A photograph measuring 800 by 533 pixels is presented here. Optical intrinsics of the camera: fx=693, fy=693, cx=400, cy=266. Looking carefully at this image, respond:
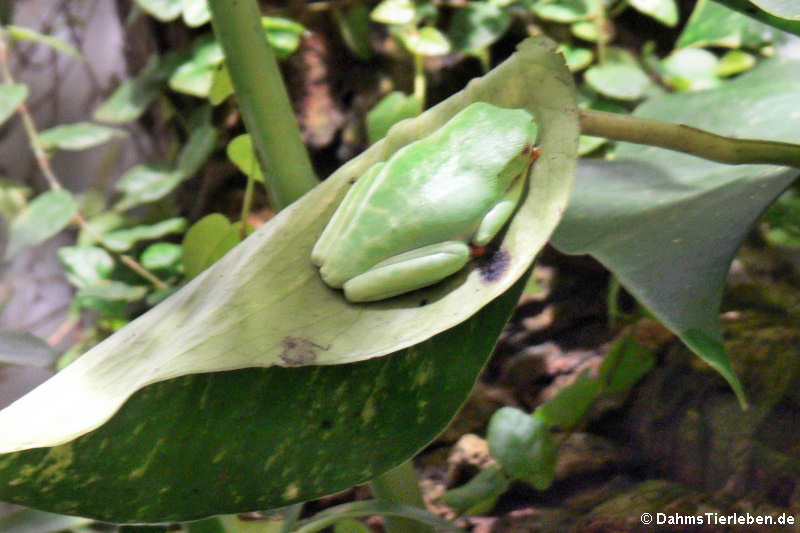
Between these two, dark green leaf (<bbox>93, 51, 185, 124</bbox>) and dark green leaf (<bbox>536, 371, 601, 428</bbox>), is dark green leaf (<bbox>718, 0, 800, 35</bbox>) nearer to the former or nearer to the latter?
dark green leaf (<bbox>536, 371, 601, 428</bbox>)

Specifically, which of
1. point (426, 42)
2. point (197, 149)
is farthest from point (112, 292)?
point (426, 42)

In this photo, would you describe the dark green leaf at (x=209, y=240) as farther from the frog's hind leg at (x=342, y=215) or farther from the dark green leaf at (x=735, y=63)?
the dark green leaf at (x=735, y=63)

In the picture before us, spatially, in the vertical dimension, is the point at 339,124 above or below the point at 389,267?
below

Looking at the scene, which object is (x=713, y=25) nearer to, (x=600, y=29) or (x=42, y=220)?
(x=600, y=29)

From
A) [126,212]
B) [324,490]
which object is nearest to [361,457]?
[324,490]

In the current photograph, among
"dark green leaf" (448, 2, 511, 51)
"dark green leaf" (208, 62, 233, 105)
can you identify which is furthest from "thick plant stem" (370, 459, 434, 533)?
"dark green leaf" (448, 2, 511, 51)

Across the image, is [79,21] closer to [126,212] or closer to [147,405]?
[126,212]

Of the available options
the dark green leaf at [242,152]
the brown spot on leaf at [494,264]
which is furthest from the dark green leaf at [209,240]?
the brown spot on leaf at [494,264]
